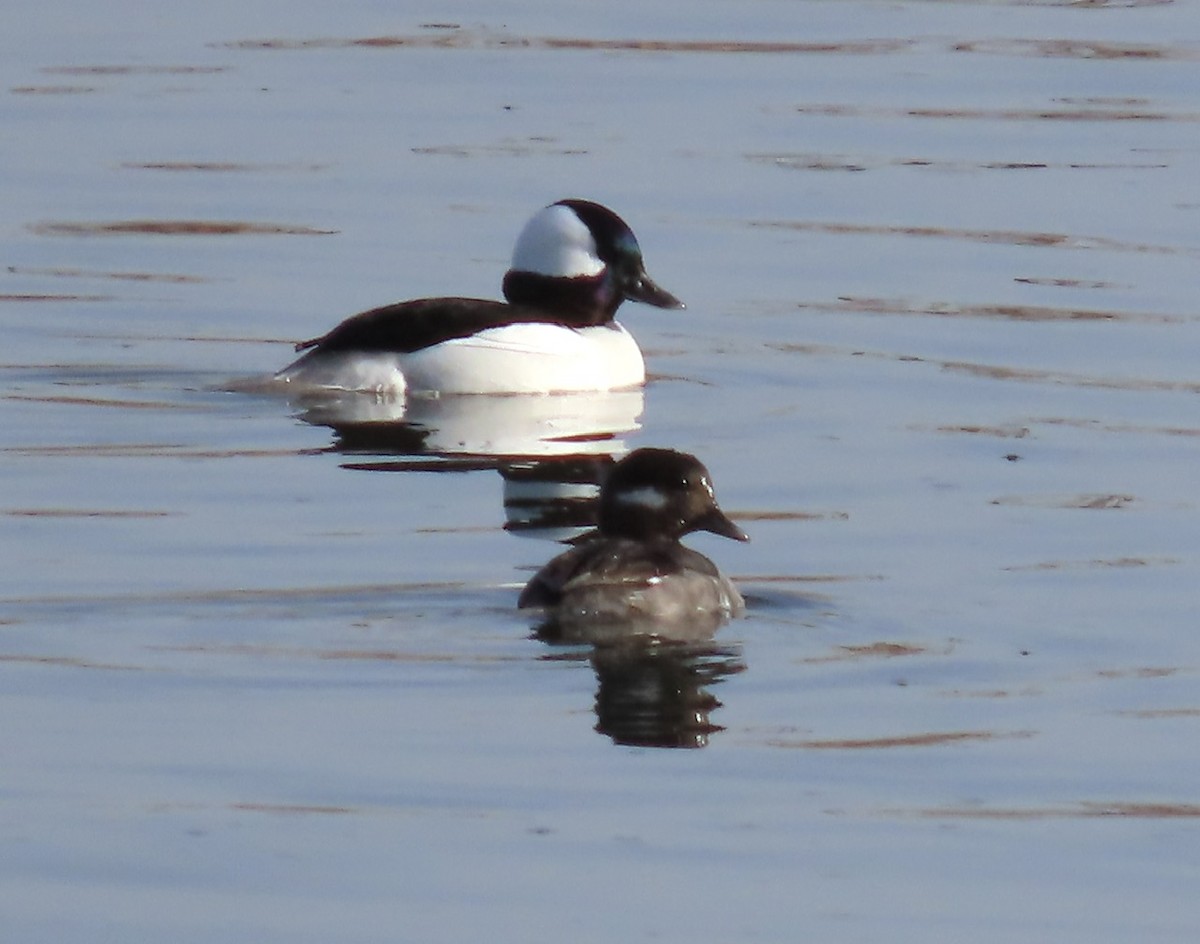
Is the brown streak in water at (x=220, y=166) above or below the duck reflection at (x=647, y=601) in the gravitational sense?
above

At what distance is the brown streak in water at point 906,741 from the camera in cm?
791

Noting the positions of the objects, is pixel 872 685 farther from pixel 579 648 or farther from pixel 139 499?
pixel 139 499

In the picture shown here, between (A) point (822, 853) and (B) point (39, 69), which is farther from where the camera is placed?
(B) point (39, 69)

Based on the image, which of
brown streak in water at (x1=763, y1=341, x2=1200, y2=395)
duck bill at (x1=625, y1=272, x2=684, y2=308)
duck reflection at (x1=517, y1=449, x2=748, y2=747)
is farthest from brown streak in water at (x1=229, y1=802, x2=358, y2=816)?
duck bill at (x1=625, y1=272, x2=684, y2=308)

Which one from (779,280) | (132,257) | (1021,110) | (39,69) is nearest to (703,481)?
(779,280)

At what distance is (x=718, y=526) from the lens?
32.2ft

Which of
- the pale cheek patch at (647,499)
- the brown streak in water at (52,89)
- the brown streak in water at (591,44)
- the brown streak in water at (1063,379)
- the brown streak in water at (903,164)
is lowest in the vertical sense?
the brown streak in water at (1063,379)

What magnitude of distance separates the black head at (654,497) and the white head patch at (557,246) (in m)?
5.14

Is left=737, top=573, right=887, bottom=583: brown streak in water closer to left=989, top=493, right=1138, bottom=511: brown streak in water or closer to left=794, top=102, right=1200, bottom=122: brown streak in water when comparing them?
left=989, top=493, right=1138, bottom=511: brown streak in water

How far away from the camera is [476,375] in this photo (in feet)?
45.8

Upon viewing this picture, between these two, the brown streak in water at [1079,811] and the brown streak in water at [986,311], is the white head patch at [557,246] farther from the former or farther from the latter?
the brown streak in water at [1079,811]

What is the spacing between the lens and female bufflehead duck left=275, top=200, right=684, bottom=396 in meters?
13.5

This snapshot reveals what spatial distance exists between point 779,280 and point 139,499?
5.54m

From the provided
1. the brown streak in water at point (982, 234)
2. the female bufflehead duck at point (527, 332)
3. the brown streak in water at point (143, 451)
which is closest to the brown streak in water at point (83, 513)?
the brown streak in water at point (143, 451)
